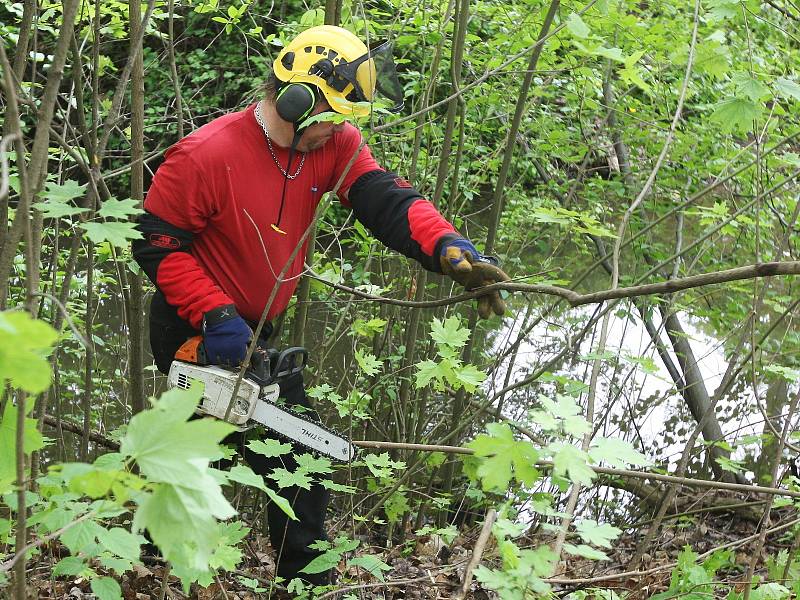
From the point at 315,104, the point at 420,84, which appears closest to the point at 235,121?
the point at 315,104

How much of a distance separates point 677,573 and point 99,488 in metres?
2.29

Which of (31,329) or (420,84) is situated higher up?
(420,84)

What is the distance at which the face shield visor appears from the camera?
297 cm

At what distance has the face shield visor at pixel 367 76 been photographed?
2.97 meters

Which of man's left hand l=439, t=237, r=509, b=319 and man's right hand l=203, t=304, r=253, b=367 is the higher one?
man's left hand l=439, t=237, r=509, b=319

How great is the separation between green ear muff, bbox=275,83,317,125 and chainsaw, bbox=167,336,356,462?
848 mm

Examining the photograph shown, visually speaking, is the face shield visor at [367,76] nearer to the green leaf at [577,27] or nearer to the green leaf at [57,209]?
the green leaf at [577,27]

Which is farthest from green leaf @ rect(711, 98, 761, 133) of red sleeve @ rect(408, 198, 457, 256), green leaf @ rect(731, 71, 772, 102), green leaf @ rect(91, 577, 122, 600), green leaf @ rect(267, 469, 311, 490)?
green leaf @ rect(91, 577, 122, 600)

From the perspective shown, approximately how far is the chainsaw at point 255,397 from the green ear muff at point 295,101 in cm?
85

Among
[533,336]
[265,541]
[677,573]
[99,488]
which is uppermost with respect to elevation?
[99,488]

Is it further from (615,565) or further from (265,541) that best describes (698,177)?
(265,541)

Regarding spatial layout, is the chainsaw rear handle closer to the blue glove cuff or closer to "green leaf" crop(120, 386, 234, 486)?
the blue glove cuff

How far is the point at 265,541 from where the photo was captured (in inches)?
172

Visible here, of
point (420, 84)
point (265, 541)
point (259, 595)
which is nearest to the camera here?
point (259, 595)
